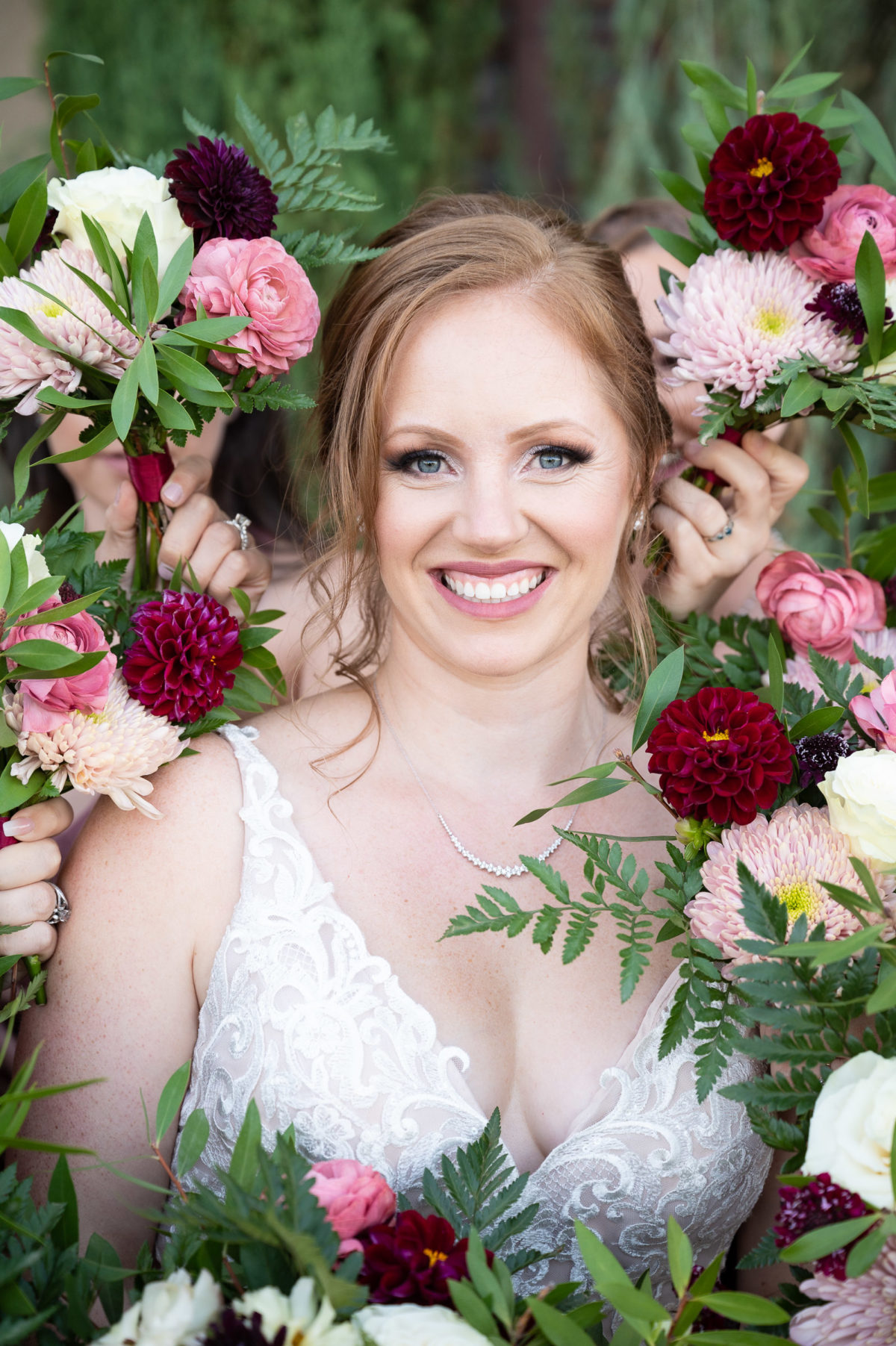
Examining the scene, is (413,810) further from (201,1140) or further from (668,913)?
(201,1140)

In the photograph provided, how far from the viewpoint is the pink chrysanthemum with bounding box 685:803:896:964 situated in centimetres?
145

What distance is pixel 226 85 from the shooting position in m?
4.58

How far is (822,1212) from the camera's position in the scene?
3.89 feet

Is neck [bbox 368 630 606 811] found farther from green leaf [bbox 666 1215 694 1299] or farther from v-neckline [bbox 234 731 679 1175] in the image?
green leaf [bbox 666 1215 694 1299]

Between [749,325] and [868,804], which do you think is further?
[749,325]

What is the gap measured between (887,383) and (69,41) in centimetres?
456

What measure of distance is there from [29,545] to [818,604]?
4.28 ft

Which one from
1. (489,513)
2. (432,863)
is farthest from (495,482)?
(432,863)

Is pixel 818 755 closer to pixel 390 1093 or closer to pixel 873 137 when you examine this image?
pixel 390 1093

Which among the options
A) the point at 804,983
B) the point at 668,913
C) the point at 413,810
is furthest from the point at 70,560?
the point at 804,983

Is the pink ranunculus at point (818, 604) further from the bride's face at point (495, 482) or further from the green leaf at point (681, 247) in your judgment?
the green leaf at point (681, 247)

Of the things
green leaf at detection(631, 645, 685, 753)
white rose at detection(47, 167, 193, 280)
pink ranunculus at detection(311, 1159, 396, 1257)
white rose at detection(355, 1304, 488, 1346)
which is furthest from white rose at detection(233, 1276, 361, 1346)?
white rose at detection(47, 167, 193, 280)

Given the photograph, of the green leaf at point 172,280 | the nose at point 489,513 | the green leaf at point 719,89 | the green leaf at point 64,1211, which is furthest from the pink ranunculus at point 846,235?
the green leaf at point 64,1211

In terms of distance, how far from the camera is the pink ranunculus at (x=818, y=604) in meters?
2.04
